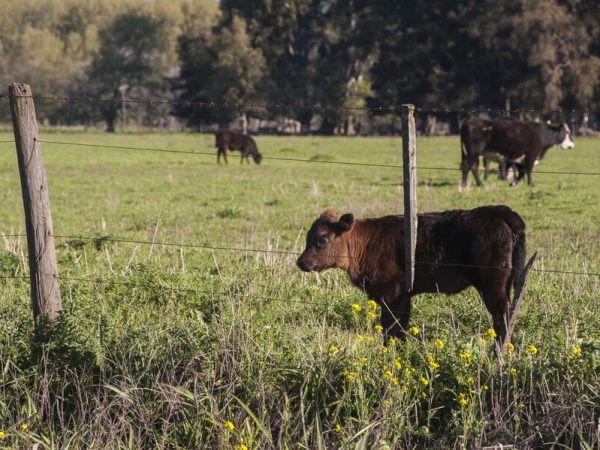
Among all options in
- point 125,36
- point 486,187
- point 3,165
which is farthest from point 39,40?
point 486,187

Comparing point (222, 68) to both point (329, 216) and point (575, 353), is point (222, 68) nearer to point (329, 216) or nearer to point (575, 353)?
point (329, 216)

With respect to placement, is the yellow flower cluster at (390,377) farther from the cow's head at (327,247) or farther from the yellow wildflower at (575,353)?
the cow's head at (327,247)

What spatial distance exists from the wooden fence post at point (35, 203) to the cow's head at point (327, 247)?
6.90 feet

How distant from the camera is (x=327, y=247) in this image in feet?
22.9

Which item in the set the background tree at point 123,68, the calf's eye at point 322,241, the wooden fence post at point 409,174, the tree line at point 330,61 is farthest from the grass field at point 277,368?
the background tree at point 123,68

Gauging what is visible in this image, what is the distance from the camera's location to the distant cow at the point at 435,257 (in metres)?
6.54

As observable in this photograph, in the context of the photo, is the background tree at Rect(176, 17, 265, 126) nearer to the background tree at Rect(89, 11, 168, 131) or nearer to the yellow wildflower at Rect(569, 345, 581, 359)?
the background tree at Rect(89, 11, 168, 131)

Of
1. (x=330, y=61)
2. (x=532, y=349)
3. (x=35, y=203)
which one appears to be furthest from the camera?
(x=330, y=61)

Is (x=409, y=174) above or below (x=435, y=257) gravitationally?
above

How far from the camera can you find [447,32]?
2468 inches

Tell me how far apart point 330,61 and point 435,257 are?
70420 mm

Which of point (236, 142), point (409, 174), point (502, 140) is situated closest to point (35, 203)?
point (409, 174)

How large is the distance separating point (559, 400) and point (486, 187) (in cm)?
1505

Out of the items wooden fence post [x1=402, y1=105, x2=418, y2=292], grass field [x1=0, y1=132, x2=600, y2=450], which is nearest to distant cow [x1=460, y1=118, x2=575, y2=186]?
grass field [x1=0, y1=132, x2=600, y2=450]
